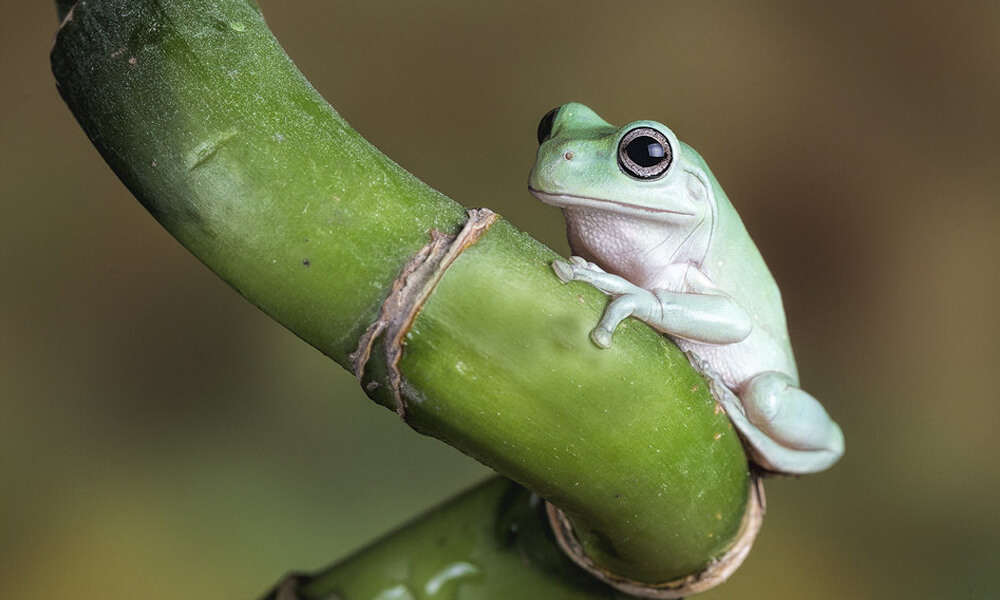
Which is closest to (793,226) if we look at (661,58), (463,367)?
(661,58)

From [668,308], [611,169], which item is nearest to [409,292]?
[668,308]

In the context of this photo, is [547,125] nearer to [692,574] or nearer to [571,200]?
[571,200]

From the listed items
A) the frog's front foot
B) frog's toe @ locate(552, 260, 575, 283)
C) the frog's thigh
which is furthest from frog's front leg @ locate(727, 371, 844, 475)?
frog's toe @ locate(552, 260, 575, 283)

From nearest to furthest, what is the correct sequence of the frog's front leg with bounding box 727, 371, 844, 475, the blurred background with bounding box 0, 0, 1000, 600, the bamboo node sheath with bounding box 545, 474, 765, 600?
the bamboo node sheath with bounding box 545, 474, 765, 600 → the frog's front leg with bounding box 727, 371, 844, 475 → the blurred background with bounding box 0, 0, 1000, 600

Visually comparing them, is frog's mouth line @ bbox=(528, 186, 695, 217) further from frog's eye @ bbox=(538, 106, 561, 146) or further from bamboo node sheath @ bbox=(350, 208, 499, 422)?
bamboo node sheath @ bbox=(350, 208, 499, 422)

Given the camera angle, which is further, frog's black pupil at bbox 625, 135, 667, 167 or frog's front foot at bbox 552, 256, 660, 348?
frog's black pupil at bbox 625, 135, 667, 167

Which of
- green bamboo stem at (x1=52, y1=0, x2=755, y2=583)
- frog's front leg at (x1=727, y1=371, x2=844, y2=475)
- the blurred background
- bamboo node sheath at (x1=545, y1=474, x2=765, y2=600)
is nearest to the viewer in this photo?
green bamboo stem at (x1=52, y1=0, x2=755, y2=583)

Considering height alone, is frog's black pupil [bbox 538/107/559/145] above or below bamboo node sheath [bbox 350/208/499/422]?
above
